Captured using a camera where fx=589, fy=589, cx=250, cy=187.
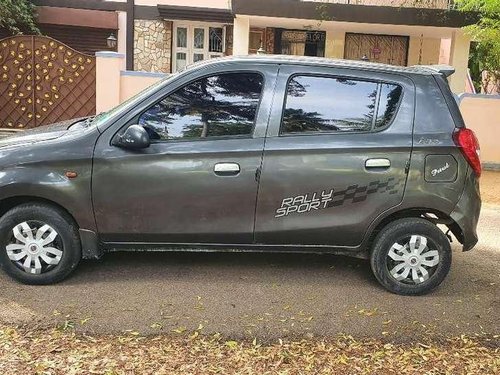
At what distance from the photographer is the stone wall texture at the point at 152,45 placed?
17.8m

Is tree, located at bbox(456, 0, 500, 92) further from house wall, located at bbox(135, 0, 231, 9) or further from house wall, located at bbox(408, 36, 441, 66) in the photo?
house wall, located at bbox(135, 0, 231, 9)

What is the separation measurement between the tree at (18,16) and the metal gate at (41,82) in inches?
131

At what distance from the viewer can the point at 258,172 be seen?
15.3ft

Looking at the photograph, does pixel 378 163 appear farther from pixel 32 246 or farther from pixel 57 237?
pixel 32 246

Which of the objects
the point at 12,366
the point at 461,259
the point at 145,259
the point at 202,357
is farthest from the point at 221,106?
the point at 461,259

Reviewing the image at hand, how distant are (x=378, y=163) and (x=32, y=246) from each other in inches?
111

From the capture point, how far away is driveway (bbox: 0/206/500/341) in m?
4.17

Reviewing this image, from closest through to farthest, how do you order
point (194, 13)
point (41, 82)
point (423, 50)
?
1. point (41, 82)
2. point (194, 13)
3. point (423, 50)

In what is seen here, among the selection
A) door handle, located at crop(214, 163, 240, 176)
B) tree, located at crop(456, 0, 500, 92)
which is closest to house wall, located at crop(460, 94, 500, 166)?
tree, located at crop(456, 0, 500, 92)

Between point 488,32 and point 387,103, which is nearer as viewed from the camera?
point 387,103

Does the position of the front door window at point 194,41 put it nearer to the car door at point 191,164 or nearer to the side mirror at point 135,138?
the car door at point 191,164

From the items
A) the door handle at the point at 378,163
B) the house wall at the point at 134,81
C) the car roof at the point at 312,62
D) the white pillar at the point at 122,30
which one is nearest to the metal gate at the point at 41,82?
the house wall at the point at 134,81

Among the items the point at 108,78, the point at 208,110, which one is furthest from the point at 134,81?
the point at 208,110

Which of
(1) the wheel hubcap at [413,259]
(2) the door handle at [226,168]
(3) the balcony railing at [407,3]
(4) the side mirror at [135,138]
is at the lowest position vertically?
(1) the wheel hubcap at [413,259]
